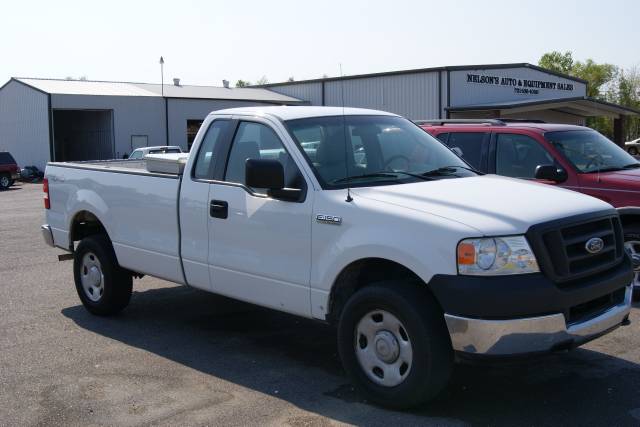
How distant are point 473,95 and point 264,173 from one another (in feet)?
104

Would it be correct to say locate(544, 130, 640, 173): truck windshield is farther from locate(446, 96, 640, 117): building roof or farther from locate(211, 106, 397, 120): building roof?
locate(446, 96, 640, 117): building roof

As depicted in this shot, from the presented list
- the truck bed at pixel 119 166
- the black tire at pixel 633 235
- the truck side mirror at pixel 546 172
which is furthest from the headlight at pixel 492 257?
the black tire at pixel 633 235

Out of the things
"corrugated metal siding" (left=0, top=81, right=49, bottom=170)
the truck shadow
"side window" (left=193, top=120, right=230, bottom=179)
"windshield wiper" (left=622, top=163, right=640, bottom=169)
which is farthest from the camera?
"corrugated metal siding" (left=0, top=81, right=49, bottom=170)

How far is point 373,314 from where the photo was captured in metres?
4.94

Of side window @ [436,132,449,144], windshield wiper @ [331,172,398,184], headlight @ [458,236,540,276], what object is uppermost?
side window @ [436,132,449,144]

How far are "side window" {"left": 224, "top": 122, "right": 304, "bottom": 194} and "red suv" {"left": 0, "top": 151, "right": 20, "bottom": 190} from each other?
29239 mm

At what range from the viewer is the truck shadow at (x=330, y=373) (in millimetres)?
4805

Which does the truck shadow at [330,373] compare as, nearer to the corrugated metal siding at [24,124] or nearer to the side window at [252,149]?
the side window at [252,149]

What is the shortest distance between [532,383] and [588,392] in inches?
15.4

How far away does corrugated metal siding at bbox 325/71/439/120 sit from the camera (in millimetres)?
34938

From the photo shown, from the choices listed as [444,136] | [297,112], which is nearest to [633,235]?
[444,136]

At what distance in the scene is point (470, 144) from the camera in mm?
9148

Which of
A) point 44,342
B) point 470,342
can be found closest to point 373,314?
point 470,342

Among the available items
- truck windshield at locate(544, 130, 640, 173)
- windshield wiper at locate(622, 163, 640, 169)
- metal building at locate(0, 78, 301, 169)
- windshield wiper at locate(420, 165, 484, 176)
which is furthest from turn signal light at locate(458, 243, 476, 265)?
metal building at locate(0, 78, 301, 169)
